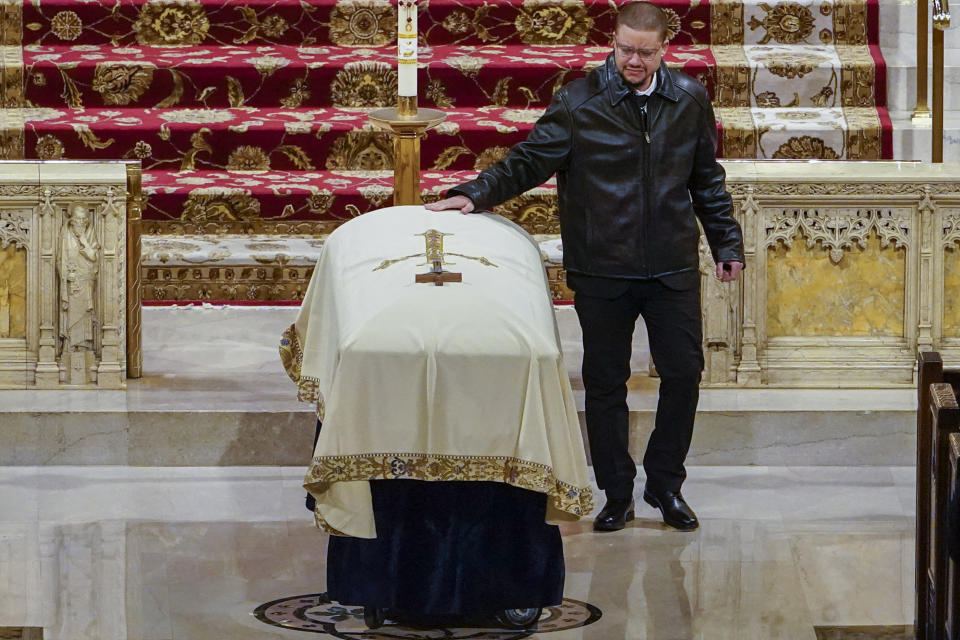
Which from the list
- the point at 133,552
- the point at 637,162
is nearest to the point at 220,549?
the point at 133,552

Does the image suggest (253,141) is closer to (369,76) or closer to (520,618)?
(369,76)

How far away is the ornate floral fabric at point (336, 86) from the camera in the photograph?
28.7 feet

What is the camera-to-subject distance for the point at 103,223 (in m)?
6.79

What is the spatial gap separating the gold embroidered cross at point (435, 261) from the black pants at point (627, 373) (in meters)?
0.66

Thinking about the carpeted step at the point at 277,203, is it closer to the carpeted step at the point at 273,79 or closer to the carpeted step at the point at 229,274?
the carpeted step at the point at 229,274

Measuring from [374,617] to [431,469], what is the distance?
50 cm

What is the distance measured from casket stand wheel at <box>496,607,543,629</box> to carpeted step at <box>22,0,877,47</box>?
467cm

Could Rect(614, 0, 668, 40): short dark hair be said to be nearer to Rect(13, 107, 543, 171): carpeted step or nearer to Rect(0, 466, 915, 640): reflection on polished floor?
Rect(0, 466, 915, 640): reflection on polished floor

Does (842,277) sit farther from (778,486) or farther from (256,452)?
(256,452)

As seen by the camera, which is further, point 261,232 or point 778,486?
point 261,232

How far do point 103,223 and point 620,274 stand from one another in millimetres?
1937

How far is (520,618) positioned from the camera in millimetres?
5254

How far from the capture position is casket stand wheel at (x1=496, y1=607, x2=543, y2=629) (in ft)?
17.2

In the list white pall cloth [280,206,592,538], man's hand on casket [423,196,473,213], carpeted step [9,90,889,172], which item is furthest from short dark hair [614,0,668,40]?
carpeted step [9,90,889,172]
